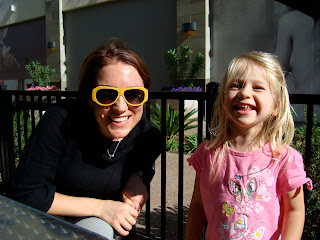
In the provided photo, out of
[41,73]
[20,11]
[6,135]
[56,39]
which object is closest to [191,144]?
[6,135]

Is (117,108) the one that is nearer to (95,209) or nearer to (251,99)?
(95,209)

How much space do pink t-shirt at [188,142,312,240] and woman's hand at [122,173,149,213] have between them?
40 centimetres

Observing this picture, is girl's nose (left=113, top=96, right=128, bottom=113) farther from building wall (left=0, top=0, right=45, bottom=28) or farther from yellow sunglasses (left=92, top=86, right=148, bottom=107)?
building wall (left=0, top=0, right=45, bottom=28)

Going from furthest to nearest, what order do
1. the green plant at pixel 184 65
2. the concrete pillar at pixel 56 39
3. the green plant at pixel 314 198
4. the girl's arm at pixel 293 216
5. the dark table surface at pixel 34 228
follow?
the concrete pillar at pixel 56 39 < the green plant at pixel 184 65 < the green plant at pixel 314 198 < the girl's arm at pixel 293 216 < the dark table surface at pixel 34 228

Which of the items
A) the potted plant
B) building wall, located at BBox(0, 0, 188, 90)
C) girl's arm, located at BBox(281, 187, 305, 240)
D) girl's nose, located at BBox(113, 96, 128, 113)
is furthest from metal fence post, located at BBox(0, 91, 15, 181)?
building wall, located at BBox(0, 0, 188, 90)

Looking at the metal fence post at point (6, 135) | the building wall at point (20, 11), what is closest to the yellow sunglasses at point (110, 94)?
the metal fence post at point (6, 135)

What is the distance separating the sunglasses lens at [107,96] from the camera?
156cm

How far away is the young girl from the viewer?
1.44 m

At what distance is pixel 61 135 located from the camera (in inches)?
64.1

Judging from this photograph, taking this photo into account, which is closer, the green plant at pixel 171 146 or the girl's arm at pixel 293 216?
the girl's arm at pixel 293 216

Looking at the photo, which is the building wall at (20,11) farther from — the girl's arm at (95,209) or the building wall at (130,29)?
the girl's arm at (95,209)

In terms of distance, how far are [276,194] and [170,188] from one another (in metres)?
3.16

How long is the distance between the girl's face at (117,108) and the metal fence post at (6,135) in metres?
2.50

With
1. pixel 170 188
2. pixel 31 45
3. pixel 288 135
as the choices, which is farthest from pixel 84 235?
pixel 31 45
